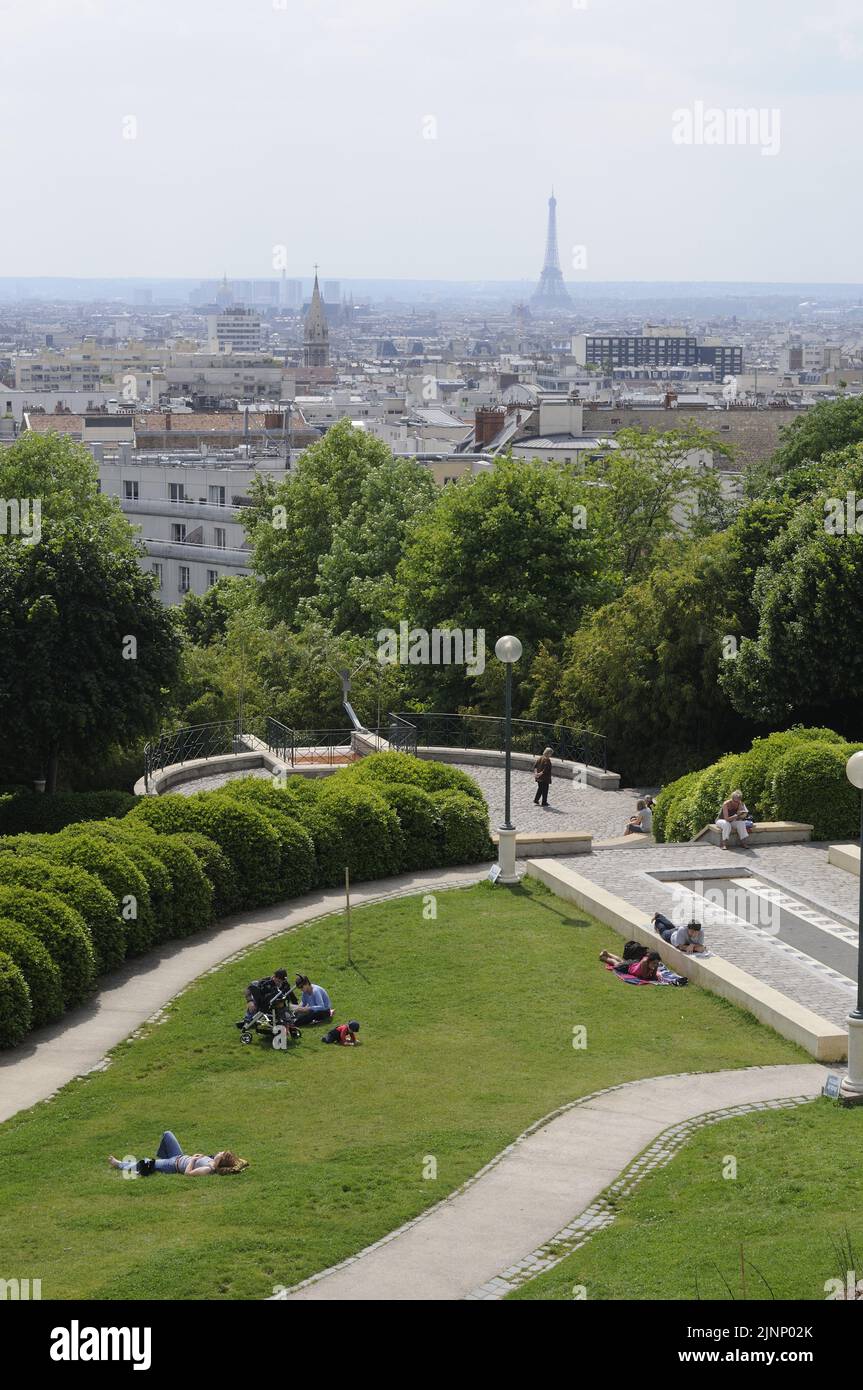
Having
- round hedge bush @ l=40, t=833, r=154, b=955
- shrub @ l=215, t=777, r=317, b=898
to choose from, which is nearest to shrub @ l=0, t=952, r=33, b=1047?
round hedge bush @ l=40, t=833, r=154, b=955

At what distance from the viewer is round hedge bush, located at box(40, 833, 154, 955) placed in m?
25.7

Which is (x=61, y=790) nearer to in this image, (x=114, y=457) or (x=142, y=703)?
(x=142, y=703)

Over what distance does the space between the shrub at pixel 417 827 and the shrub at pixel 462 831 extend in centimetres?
10

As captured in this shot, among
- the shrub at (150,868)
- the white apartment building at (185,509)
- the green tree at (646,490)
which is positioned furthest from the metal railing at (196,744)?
the white apartment building at (185,509)

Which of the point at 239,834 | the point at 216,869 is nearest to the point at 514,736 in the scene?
the point at 239,834

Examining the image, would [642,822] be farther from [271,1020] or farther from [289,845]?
[271,1020]

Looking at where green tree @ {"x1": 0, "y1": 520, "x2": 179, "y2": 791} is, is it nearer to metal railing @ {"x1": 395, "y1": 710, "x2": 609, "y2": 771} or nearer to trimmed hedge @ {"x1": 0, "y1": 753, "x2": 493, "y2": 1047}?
metal railing @ {"x1": 395, "y1": 710, "x2": 609, "y2": 771}

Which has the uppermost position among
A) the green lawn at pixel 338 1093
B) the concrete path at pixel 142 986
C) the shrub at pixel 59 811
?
the green lawn at pixel 338 1093

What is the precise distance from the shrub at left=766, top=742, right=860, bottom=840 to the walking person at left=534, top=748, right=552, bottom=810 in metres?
5.14

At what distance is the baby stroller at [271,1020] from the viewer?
22109 millimetres

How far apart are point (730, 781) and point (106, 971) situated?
469 inches

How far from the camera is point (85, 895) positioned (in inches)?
984

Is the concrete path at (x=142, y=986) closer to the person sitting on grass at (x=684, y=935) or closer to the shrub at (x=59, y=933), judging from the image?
the shrub at (x=59, y=933)

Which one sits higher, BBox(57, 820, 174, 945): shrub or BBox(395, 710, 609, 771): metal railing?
BBox(57, 820, 174, 945): shrub
